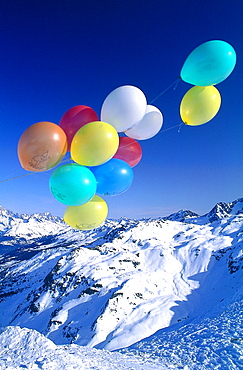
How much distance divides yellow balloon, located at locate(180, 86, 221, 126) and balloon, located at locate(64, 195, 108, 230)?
150 inches

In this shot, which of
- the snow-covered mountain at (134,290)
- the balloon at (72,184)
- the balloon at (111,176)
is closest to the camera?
the balloon at (72,184)

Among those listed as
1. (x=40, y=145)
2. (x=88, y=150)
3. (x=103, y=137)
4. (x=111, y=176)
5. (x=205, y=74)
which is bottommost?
(x=111, y=176)

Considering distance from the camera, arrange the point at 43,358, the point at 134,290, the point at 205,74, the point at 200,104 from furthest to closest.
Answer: the point at 134,290 → the point at 43,358 → the point at 200,104 → the point at 205,74

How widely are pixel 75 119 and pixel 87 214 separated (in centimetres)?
265

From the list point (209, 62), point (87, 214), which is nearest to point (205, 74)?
point (209, 62)

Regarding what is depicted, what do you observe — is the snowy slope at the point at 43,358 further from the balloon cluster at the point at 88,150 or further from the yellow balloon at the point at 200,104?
the yellow balloon at the point at 200,104

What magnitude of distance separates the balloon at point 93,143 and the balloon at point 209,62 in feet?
8.88

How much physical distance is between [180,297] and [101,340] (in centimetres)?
2388

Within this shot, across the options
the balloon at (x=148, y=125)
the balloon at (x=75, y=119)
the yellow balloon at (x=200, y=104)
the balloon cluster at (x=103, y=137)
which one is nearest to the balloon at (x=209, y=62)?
the balloon cluster at (x=103, y=137)

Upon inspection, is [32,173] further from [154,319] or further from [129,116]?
[154,319]

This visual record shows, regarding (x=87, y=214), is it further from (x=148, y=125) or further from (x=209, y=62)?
(x=209, y=62)

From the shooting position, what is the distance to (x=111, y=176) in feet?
18.3

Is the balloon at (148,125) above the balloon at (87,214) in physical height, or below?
above

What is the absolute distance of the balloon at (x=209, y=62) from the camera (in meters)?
5.22
